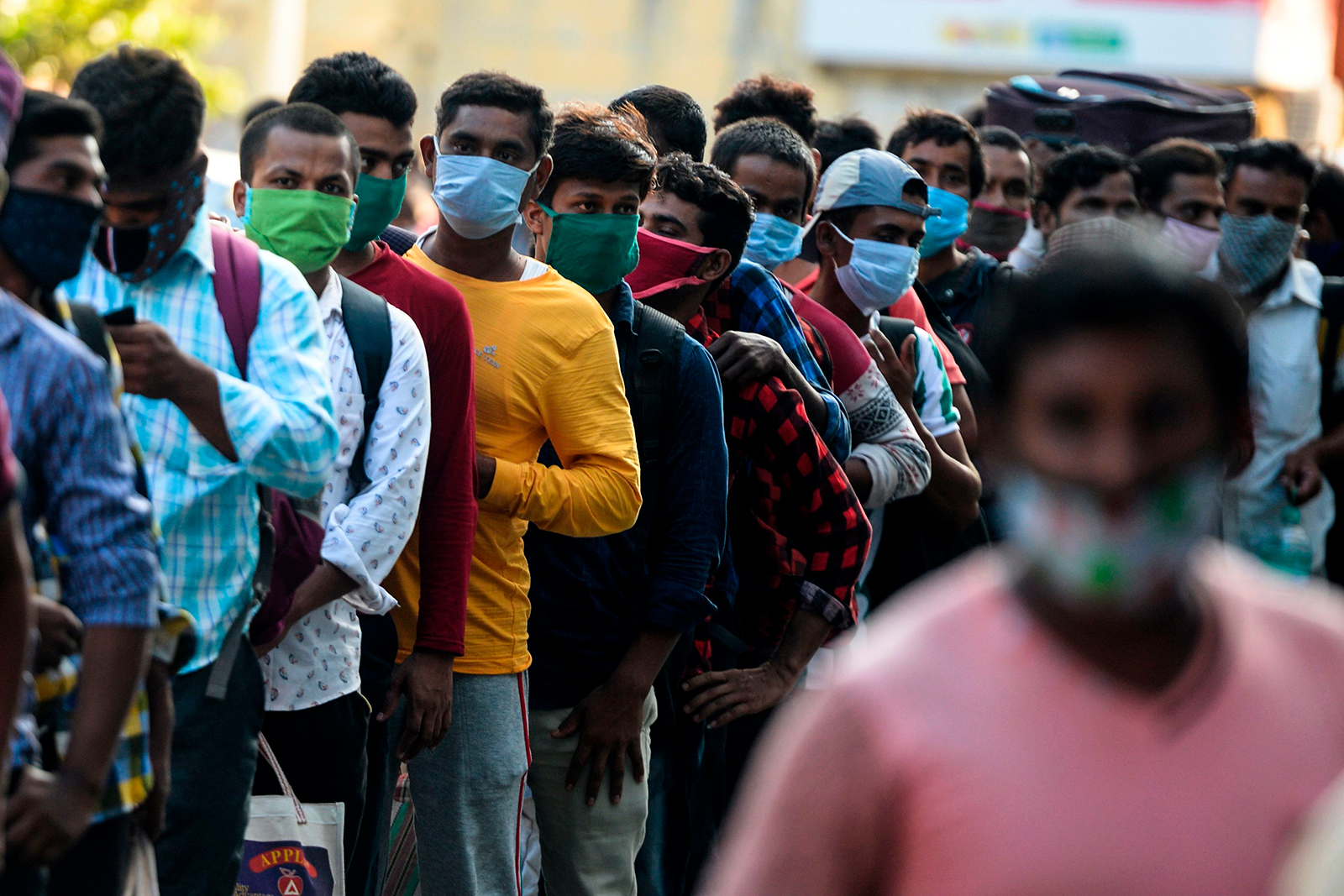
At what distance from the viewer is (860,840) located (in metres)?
1.62

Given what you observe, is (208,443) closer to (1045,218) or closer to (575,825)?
(575,825)

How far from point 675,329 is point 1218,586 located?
246 centimetres

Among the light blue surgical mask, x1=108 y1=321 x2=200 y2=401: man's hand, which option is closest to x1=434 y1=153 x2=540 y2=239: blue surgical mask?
x1=108 y1=321 x2=200 y2=401: man's hand

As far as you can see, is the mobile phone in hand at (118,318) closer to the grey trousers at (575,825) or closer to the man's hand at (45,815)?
the man's hand at (45,815)

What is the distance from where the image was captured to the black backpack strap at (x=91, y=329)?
245 cm

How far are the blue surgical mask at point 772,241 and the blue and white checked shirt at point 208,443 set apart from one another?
2462 mm

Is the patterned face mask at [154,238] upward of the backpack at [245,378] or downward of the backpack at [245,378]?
upward

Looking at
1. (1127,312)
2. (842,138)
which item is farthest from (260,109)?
(1127,312)

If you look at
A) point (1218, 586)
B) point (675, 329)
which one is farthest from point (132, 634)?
point (675, 329)

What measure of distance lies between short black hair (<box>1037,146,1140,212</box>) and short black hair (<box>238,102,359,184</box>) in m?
4.22

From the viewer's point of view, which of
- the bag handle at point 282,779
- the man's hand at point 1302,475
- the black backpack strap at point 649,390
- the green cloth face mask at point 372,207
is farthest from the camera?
the man's hand at point 1302,475

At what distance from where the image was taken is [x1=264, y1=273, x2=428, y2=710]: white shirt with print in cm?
334

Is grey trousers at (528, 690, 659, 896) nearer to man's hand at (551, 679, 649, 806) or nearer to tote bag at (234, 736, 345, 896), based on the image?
man's hand at (551, 679, 649, 806)

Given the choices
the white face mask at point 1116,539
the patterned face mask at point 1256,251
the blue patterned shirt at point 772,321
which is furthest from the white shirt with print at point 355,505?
the patterned face mask at point 1256,251
